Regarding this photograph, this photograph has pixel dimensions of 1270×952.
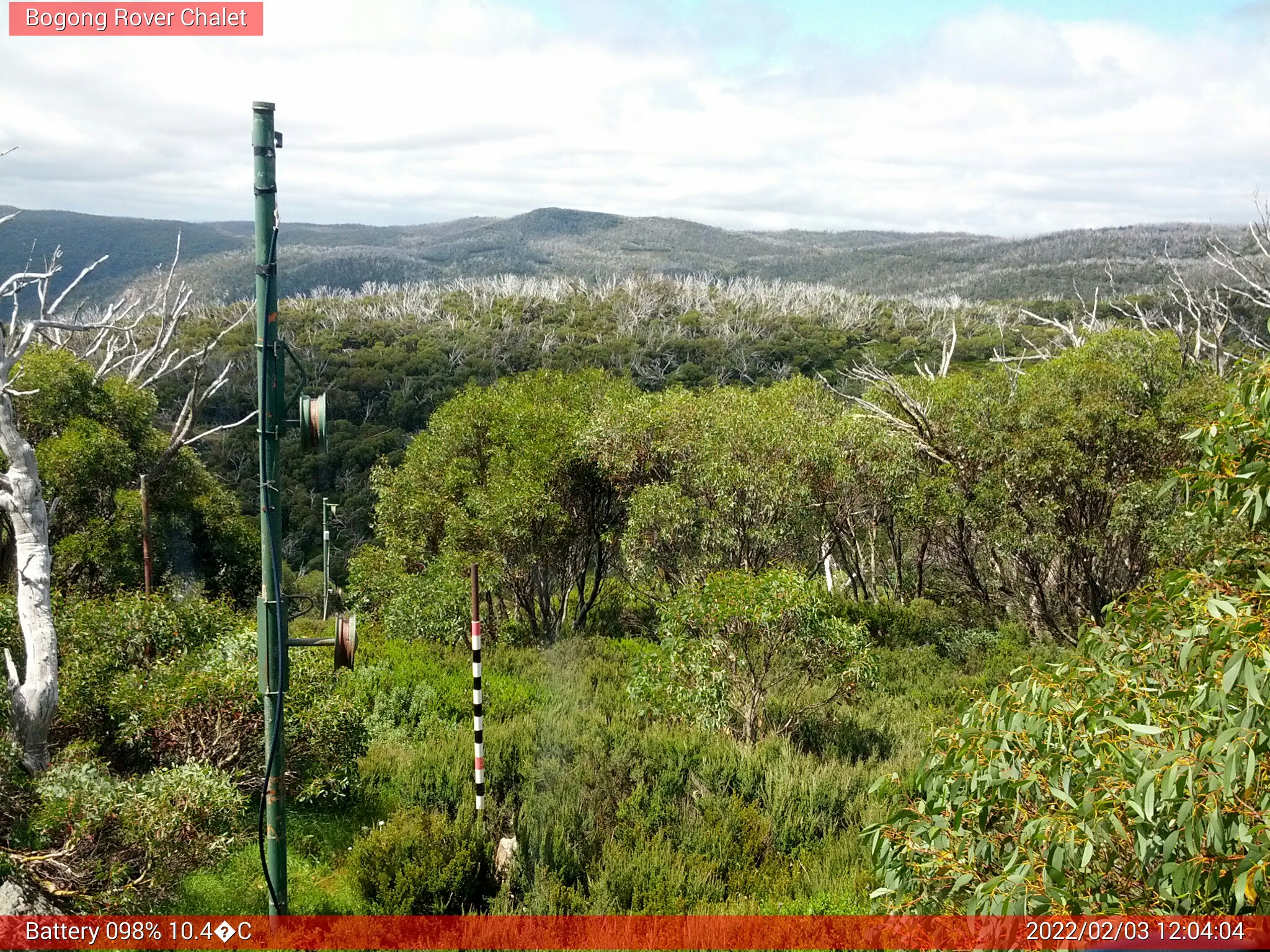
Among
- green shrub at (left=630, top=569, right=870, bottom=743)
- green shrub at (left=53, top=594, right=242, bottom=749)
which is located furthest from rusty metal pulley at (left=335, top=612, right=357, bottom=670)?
green shrub at (left=630, top=569, right=870, bottom=743)

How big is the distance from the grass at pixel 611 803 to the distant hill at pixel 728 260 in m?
83.1

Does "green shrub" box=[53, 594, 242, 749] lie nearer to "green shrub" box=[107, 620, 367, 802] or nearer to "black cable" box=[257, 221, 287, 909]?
"green shrub" box=[107, 620, 367, 802]

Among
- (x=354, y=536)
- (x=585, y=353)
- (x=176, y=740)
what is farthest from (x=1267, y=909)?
(x=585, y=353)

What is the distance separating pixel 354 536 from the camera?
3578cm

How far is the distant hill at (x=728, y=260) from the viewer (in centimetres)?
10812

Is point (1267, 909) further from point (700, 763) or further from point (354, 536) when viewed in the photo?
point (354, 536)

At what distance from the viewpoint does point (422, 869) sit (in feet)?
20.4

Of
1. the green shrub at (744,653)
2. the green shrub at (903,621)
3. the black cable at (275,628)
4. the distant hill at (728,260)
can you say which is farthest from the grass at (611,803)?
the distant hill at (728,260)

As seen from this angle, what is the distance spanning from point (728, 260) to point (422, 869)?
18026cm

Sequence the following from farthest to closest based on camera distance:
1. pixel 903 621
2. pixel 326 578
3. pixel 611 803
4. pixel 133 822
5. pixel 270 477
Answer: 1. pixel 903 621
2. pixel 326 578
3. pixel 611 803
4. pixel 133 822
5. pixel 270 477

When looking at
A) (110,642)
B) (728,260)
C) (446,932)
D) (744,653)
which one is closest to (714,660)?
(744,653)

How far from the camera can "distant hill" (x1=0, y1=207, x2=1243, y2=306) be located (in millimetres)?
108125

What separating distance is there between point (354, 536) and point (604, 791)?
29.8 meters

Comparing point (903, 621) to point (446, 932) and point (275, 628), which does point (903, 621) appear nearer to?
point (446, 932)
